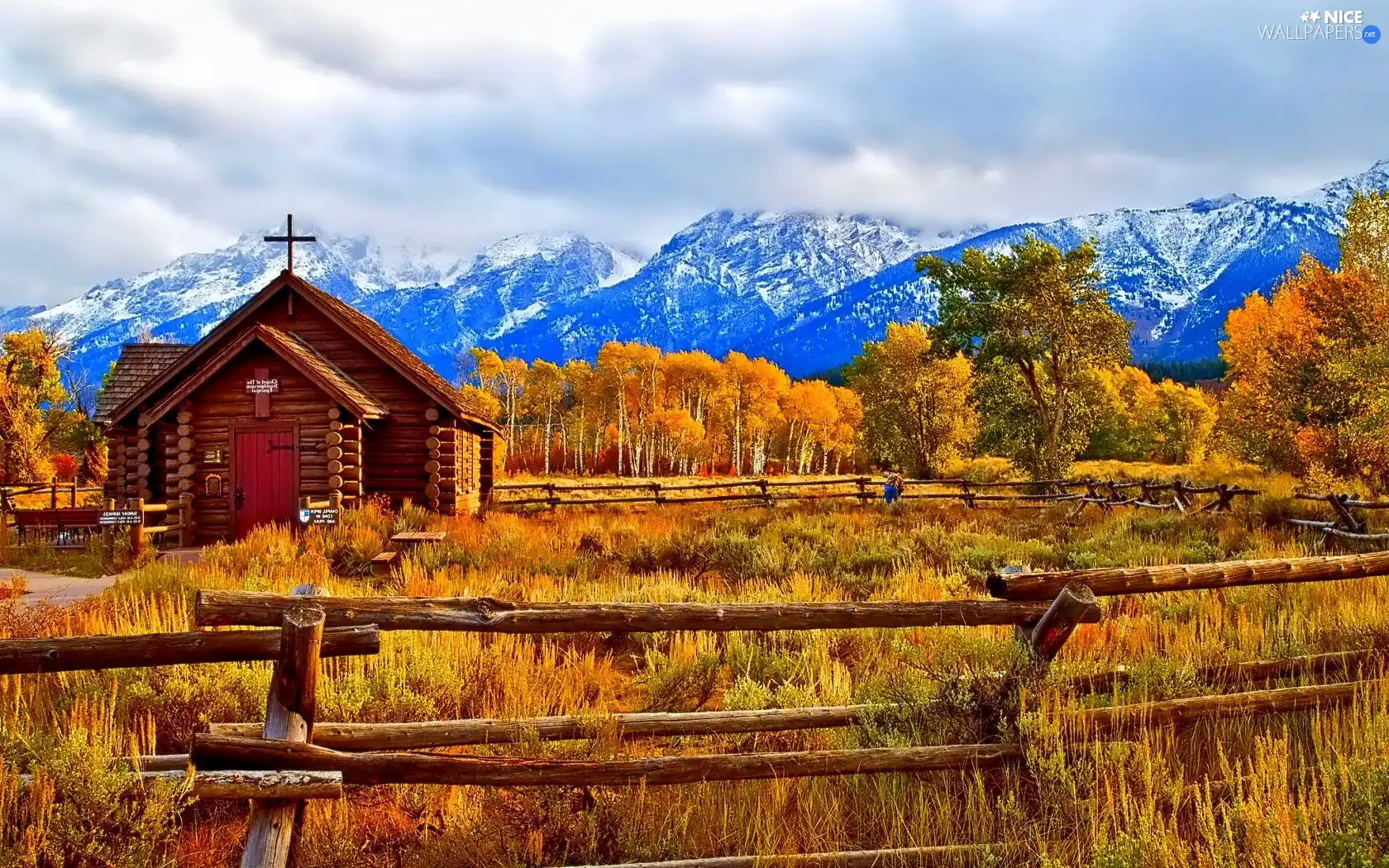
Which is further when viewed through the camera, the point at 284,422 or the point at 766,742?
the point at 284,422

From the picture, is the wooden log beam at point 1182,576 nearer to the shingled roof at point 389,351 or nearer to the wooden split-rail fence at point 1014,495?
the wooden split-rail fence at point 1014,495

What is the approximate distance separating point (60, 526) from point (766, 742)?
67.0 feet

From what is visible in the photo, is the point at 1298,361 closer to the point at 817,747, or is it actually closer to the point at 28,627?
the point at 817,747

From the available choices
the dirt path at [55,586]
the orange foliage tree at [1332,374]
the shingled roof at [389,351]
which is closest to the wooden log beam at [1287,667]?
the dirt path at [55,586]

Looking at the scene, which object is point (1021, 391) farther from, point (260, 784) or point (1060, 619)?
point (260, 784)

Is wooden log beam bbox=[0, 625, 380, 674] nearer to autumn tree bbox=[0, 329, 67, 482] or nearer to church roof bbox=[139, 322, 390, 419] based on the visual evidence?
church roof bbox=[139, 322, 390, 419]

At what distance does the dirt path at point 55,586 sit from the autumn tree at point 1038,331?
2969 centimetres

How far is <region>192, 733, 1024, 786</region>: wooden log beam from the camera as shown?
375 centimetres

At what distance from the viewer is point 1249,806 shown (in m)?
3.23

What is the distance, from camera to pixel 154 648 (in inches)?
160

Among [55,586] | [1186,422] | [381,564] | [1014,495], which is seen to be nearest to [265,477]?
[55,586]

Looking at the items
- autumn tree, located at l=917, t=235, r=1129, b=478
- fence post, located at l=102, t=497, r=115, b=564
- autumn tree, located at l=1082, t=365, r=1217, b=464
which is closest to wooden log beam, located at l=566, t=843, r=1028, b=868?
fence post, located at l=102, t=497, r=115, b=564

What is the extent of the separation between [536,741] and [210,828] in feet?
5.79

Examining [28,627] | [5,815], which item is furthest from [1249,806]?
[28,627]
